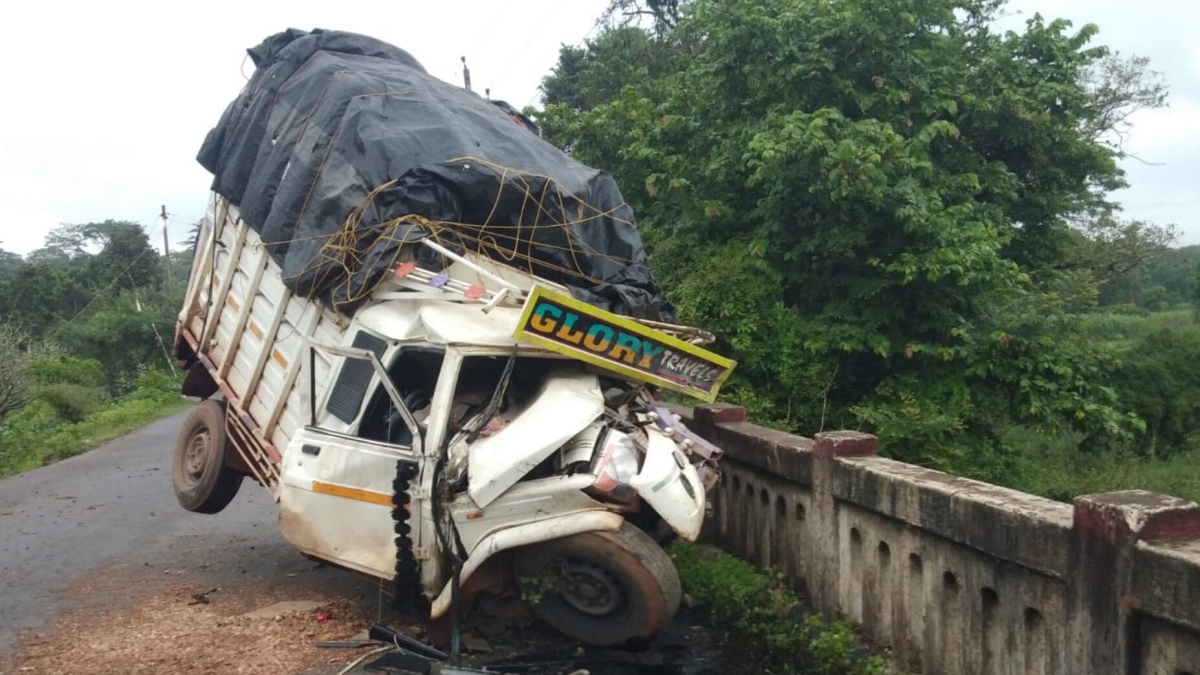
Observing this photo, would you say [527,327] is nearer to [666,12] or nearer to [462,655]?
[462,655]

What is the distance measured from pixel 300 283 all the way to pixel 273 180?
135 cm

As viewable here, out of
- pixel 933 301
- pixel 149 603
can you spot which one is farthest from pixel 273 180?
pixel 933 301

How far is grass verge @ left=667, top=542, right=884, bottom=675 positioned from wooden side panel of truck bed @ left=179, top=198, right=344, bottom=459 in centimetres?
291

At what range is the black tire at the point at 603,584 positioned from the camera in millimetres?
5414

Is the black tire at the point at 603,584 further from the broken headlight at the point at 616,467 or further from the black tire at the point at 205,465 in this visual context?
the black tire at the point at 205,465

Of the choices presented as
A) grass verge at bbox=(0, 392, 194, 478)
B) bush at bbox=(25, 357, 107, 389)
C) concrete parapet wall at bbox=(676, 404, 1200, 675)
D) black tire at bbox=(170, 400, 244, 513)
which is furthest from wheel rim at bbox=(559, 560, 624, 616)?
bush at bbox=(25, 357, 107, 389)

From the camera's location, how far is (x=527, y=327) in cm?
564

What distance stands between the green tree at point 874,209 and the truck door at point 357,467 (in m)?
4.72

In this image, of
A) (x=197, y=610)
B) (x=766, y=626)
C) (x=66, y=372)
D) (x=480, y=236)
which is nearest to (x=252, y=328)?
(x=197, y=610)

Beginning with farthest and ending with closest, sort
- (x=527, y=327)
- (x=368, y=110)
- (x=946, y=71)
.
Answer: (x=946, y=71), (x=368, y=110), (x=527, y=327)

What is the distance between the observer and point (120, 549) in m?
9.41

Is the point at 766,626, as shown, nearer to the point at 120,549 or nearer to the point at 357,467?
the point at 357,467

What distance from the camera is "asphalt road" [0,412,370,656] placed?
7734mm

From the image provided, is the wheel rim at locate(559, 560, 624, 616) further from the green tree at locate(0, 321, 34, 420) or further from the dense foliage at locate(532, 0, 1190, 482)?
the green tree at locate(0, 321, 34, 420)
